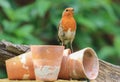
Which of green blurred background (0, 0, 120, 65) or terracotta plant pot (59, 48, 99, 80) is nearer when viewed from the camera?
terracotta plant pot (59, 48, 99, 80)

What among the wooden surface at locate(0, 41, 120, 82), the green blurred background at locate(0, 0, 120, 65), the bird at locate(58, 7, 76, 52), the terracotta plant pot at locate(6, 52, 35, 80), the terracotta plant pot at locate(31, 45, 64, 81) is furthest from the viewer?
the green blurred background at locate(0, 0, 120, 65)

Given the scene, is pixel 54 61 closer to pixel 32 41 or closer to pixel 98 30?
pixel 32 41

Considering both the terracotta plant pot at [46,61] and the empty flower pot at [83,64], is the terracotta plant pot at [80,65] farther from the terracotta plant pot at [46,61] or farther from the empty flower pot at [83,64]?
the terracotta plant pot at [46,61]

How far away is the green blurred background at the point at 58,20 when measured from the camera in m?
4.90

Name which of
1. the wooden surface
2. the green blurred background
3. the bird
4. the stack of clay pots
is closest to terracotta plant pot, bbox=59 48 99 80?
the stack of clay pots

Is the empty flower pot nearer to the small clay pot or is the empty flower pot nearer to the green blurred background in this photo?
the small clay pot

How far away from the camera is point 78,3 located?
17.0ft

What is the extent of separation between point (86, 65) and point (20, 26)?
2260 millimetres

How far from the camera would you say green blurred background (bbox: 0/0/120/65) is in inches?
193

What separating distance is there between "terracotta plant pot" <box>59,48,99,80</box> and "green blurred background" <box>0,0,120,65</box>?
1.88m

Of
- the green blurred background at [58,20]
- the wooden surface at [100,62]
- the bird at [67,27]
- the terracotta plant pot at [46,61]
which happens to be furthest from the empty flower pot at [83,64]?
the green blurred background at [58,20]

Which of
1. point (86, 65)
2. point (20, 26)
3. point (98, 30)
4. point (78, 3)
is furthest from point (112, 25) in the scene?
point (86, 65)

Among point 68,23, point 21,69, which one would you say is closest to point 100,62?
point 68,23

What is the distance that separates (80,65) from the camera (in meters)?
2.71
